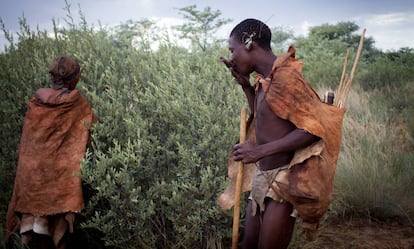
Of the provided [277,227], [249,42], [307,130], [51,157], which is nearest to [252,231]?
[277,227]

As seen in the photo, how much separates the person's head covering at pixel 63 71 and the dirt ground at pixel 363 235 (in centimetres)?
264

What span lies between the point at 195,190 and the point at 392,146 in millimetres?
4566

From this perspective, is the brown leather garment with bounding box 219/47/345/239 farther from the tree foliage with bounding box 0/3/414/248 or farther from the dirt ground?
the dirt ground

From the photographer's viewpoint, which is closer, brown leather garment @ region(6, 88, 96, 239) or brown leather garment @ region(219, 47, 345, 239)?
brown leather garment @ region(219, 47, 345, 239)

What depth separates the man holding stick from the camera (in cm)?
229

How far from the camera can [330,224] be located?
5234mm

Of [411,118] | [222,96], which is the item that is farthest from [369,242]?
[411,118]

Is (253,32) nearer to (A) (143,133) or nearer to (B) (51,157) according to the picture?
(A) (143,133)

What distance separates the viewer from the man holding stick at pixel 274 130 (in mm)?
2291

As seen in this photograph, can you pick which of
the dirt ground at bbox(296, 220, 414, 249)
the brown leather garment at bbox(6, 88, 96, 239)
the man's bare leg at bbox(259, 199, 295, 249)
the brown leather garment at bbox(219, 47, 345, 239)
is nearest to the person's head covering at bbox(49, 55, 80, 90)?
the brown leather garment at bbox(6, 88, 96, 239)

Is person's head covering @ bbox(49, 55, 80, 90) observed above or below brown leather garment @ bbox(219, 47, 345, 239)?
above

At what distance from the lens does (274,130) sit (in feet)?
8.10

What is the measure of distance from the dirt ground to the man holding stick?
6.69 ft

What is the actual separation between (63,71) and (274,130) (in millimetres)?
1886
